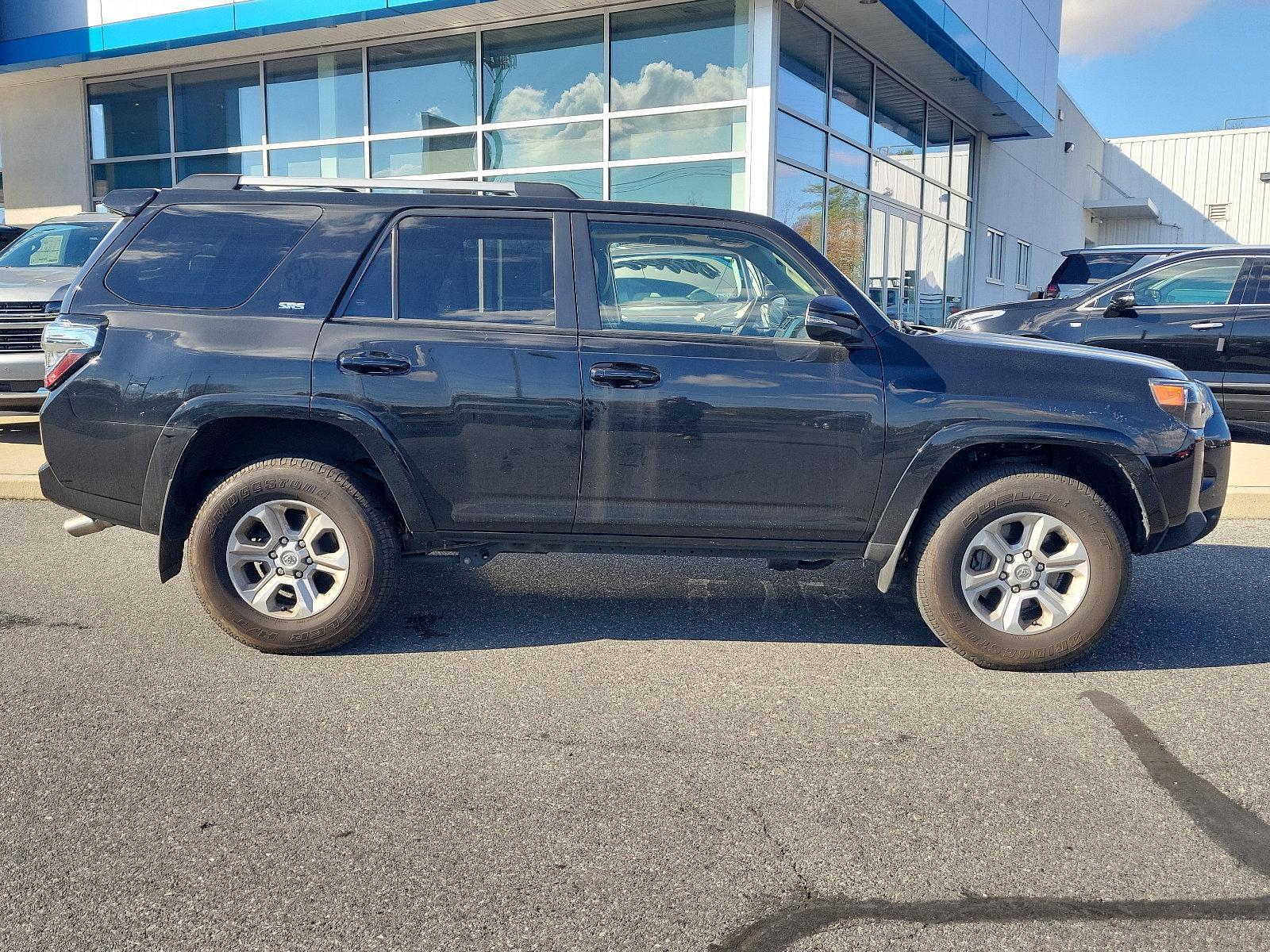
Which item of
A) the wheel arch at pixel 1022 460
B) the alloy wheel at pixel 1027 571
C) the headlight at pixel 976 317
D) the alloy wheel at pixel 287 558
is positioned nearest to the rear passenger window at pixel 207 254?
the alloy wheel at pixel 287 558

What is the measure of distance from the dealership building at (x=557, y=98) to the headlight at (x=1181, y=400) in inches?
355

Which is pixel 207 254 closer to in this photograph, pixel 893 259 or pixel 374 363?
pixel 374 363

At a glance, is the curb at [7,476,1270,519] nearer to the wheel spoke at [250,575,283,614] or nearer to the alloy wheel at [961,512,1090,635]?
the alloy wheel at [961,512,1090,635]

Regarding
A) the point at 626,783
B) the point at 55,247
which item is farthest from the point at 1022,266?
the point at 626,783

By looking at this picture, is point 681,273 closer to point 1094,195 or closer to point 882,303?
point 882,303

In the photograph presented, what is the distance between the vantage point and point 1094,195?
38500mm

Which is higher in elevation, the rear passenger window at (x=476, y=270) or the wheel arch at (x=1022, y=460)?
the rear passenger window at (x=476, y=270)


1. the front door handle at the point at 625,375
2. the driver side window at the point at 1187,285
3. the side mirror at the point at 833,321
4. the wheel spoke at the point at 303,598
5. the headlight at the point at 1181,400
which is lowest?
the wheel spoke at the point at 303,598

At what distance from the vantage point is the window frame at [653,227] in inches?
166

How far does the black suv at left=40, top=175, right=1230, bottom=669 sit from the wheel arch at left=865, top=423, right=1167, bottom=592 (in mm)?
12

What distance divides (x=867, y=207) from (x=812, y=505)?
12990 mm

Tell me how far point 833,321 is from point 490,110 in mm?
11696

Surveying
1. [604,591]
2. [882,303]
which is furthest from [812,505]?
[882,303]

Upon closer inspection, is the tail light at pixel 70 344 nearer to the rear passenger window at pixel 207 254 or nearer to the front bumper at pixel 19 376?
the rear passenger window at pixel 207 254
